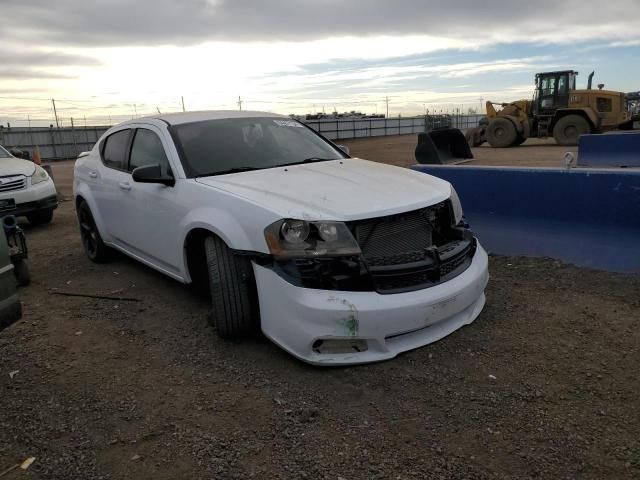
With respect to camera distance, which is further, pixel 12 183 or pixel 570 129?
pixel 570 129

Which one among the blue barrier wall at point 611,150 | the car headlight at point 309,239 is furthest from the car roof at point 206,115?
the blue barrier wall at point 611,150

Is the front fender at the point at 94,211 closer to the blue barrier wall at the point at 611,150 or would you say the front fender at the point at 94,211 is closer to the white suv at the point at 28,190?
the white suv at the point at 28,190

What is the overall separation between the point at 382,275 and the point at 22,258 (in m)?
3.80

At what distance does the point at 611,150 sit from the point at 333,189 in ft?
31.4

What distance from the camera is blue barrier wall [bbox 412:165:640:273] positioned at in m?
4.37

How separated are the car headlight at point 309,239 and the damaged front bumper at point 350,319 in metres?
0.17

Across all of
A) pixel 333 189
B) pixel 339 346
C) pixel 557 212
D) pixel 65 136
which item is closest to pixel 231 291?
pixel 339 346

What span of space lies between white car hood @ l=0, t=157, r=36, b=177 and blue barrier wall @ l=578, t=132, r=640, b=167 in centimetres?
1071

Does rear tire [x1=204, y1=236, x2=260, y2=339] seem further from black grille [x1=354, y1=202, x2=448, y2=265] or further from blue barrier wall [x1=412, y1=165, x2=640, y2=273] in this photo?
blue barrier wall [x1=412, y1=165, x2=640, y2=273]

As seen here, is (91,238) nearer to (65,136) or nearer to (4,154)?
(4,154)

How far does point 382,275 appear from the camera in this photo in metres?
3.11

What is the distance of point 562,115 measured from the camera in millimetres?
20141

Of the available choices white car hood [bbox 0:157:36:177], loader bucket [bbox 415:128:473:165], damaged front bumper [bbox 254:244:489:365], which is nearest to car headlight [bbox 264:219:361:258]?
damaged front bumper [bbox 254:244:489:365]

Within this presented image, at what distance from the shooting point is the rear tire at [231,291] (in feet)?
11.1
